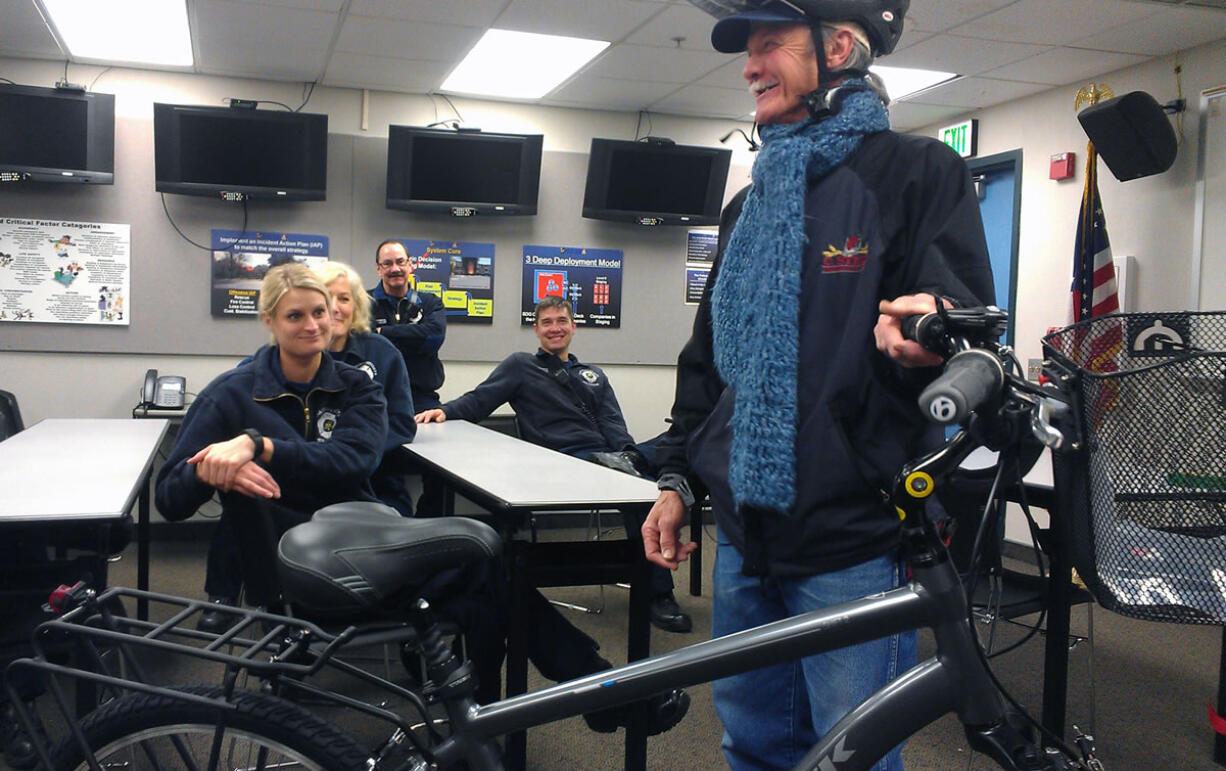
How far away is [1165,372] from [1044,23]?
3572 millimetres

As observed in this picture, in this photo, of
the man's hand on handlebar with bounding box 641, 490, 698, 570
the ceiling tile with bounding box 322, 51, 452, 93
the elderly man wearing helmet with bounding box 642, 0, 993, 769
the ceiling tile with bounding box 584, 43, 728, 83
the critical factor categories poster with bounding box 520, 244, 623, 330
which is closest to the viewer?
the elderly man wearing helmet with bounding box 642, 0, 993, 769

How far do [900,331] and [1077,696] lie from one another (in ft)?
8.86

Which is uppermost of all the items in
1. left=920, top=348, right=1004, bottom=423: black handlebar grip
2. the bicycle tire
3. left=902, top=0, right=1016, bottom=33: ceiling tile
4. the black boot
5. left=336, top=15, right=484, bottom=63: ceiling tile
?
left=902, top=0, right=1016, bottom=33: ceiling tile

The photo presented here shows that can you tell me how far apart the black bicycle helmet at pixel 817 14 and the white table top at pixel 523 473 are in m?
1.23

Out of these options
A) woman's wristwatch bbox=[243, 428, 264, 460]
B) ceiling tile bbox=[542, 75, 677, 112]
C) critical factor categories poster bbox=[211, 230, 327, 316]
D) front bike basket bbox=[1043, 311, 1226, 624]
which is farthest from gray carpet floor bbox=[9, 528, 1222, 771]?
ceiling tile bbox=[542, 75, 677, 112]

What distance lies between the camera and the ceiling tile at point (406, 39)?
14.3 feet

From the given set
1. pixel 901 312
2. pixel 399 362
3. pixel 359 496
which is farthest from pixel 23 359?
pixel 901 312

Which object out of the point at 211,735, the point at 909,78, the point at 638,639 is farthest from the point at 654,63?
the point at 211,735

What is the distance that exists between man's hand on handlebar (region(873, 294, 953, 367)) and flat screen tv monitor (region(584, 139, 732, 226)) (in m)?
4.89

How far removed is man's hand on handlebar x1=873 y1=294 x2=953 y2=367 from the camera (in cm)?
100

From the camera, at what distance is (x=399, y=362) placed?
3.41 m

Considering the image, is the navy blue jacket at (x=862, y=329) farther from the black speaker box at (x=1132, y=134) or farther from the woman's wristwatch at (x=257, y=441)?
the black speaker box at (x=1132, y=134)

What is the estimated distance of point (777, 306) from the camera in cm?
126

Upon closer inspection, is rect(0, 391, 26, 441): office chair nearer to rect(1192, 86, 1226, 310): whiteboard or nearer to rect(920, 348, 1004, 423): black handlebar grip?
rect(920, 348, 1004, 423): black handlebar grip
